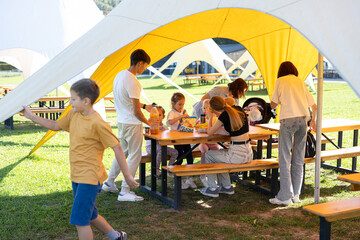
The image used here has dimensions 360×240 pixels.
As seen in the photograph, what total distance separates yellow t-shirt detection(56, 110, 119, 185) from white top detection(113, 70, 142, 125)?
71.6 inches

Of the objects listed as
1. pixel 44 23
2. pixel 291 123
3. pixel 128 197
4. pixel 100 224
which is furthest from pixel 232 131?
pixel 44 23

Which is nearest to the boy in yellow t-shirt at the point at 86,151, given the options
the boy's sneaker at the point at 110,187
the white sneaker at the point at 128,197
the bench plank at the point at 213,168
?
the bench plank at the point at 213,168

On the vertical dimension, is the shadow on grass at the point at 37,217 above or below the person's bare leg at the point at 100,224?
below

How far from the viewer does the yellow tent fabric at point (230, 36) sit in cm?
621

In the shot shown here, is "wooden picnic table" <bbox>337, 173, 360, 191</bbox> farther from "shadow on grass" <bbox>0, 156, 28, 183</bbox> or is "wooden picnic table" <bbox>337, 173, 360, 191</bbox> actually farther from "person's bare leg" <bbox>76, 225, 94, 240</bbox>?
"shadow on grass" <bbox>0, 156, 28, 183</bbox>

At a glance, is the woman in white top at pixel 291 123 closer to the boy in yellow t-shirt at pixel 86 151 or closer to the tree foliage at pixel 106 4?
the boy in yellow t-shirt at pixel 86 151

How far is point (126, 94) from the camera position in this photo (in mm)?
5297

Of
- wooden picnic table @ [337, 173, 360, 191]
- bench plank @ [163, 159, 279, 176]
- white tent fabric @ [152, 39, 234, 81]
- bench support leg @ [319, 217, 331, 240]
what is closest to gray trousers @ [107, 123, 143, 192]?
bench plank @ [163, 159, 279, 176]

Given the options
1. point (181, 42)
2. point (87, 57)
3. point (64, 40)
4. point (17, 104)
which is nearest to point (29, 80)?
point (17, 104)

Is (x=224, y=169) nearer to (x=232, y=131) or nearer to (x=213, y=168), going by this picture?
(x=213, y=168)

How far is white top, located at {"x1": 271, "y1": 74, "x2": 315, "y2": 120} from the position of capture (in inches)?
205

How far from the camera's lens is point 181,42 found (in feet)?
22.0

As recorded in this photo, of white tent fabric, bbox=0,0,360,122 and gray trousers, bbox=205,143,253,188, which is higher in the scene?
white tent fabric, bbox=0,0,360,122

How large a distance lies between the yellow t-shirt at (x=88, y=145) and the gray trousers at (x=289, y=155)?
253 centimetres
